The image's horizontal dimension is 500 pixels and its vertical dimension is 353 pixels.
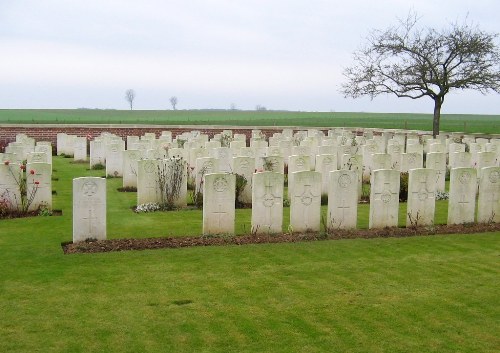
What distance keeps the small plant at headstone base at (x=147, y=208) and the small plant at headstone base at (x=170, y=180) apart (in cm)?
19

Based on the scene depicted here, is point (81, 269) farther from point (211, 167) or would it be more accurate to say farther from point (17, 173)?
point (211, 167)

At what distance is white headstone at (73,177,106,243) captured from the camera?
8.86 metres

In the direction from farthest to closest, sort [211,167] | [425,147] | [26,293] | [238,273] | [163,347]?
[425,147]
[211,167]
[238,273]
[26,293]
[163,347]

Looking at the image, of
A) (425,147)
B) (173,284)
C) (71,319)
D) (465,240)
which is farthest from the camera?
(425,147)

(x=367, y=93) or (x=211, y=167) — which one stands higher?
(x=367, y=93)

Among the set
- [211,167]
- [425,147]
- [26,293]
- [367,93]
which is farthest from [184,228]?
[367,93]

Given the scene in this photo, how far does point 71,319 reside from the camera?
6.00m

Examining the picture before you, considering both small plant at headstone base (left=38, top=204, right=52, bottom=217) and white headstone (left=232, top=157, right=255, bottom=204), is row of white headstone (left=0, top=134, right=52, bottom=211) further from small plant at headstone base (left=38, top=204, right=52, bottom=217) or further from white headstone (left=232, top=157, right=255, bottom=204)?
white headstone (left=232, top=157, right=255, bottom=204)

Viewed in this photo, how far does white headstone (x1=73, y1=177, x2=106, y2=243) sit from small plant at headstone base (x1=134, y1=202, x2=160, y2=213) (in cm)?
296

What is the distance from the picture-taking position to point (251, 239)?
9.50 m

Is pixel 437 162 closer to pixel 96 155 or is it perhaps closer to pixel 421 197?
pixel 421 197

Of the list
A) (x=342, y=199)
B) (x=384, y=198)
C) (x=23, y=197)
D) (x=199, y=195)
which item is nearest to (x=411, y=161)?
(x=384, y=198)

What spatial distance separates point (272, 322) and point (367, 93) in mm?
20228

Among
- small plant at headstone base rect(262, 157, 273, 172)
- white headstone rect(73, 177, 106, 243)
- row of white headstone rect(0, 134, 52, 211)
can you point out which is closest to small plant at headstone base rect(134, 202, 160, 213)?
row of white headstone rect(0, 134, 52, 211)
